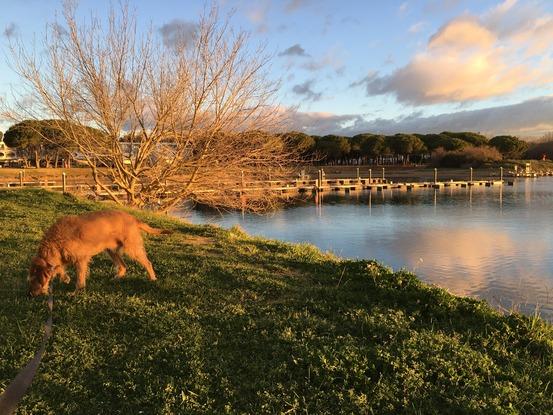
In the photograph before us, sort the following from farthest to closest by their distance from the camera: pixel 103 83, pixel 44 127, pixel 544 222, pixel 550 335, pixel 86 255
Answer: pixel 544 222
pixel 44 127
pixel 103 83
pixel 86 255
pixel 550 335

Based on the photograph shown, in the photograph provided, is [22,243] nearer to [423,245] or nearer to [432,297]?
[432,297]

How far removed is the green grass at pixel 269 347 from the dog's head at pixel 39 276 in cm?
14

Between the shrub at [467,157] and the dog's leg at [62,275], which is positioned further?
the shrub at [467,157]

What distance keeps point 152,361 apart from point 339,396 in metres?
1.51

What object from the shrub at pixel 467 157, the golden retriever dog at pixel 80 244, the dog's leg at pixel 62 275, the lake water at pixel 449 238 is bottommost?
the lake water at pixel 449 238

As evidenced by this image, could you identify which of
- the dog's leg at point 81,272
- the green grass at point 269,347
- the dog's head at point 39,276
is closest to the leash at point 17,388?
the green grass at point 269,347

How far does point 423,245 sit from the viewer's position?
17.5 metres

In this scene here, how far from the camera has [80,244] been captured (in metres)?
5.39

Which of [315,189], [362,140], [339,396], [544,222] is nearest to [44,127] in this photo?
[339,396]

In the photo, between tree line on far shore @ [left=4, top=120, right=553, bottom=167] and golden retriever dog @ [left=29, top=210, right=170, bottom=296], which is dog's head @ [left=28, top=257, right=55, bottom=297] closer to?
golden retriever dog @ [left=29, top=210, right=170, bottom=296]

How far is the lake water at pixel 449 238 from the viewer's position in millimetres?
11773

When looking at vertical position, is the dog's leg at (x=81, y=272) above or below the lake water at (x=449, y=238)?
above

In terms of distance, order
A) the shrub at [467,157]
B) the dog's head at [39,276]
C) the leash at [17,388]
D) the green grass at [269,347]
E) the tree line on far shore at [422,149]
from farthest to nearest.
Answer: the tree line on far shore at [422,149] → the shrub at [467,157] → the dog's head at [39,276] → the green grass at [269,347] → the leash at [17,388]

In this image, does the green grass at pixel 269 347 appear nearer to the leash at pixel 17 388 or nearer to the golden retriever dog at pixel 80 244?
the leash at pixel 17 388
